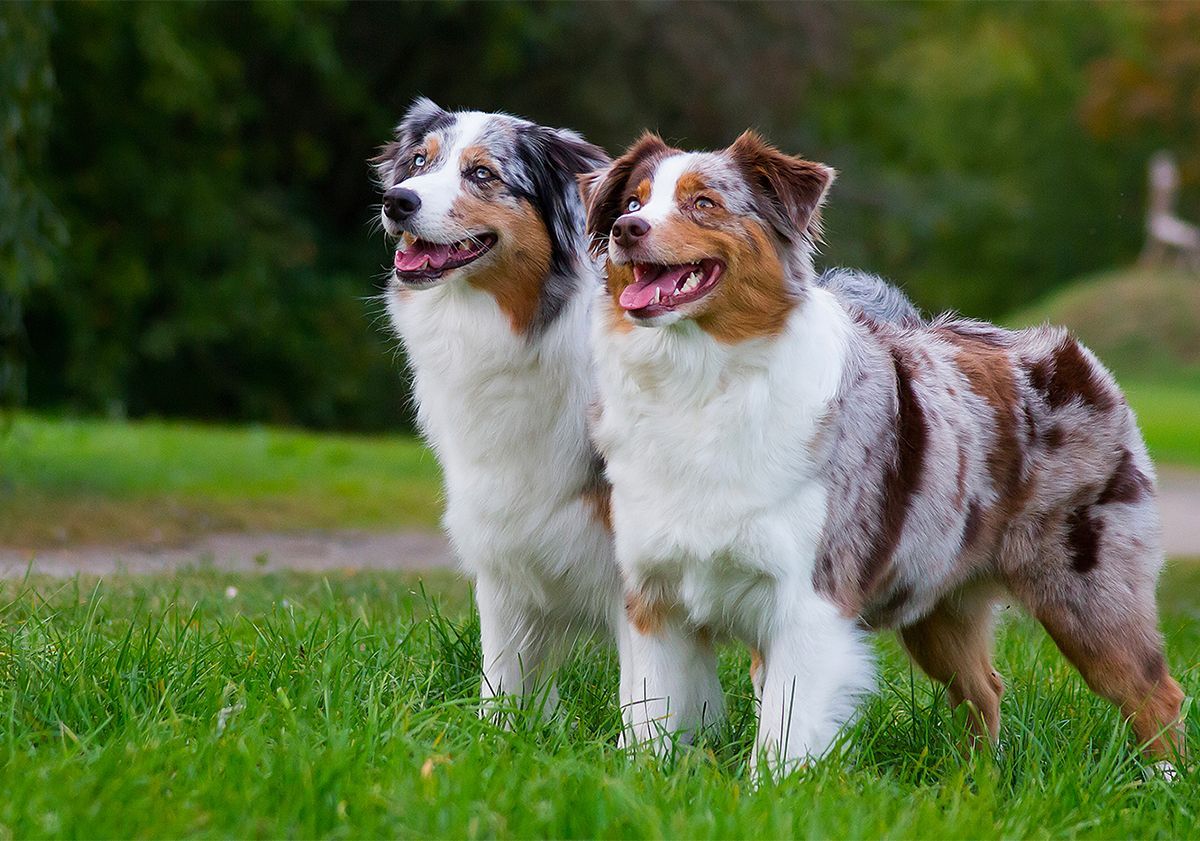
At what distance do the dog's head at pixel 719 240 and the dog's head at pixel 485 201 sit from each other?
1.62 feet

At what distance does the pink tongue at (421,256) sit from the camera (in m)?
4.71

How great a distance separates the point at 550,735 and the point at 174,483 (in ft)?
24.3

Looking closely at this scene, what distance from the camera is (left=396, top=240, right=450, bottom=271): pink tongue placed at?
15.5 ft

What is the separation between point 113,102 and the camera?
706 inches

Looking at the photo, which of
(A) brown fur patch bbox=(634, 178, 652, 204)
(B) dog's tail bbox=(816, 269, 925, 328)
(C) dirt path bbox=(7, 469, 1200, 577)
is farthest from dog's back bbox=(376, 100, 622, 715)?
(C) dirt path bbox=(7, 469, 1200, 577)

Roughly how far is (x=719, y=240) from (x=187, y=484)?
7859 millimetres

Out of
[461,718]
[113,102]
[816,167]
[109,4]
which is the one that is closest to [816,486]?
[816,167]

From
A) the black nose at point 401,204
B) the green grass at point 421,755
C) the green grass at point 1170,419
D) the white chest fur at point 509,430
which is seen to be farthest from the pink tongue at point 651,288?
the green grass at point 1170,419

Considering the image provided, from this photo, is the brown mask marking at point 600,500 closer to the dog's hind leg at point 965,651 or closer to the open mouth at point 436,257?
the open mouth at point 436,257

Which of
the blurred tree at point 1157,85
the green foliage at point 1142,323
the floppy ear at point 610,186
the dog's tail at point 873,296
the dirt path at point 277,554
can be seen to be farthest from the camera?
the blurred tree at point 1157,85

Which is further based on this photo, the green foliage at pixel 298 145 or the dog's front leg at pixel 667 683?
the green foliage at pixel 298 145

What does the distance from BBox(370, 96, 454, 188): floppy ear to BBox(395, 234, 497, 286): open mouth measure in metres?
0.46

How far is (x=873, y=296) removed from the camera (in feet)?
17.6

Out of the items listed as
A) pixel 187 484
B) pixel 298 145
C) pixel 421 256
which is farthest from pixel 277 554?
pixel 298 145
